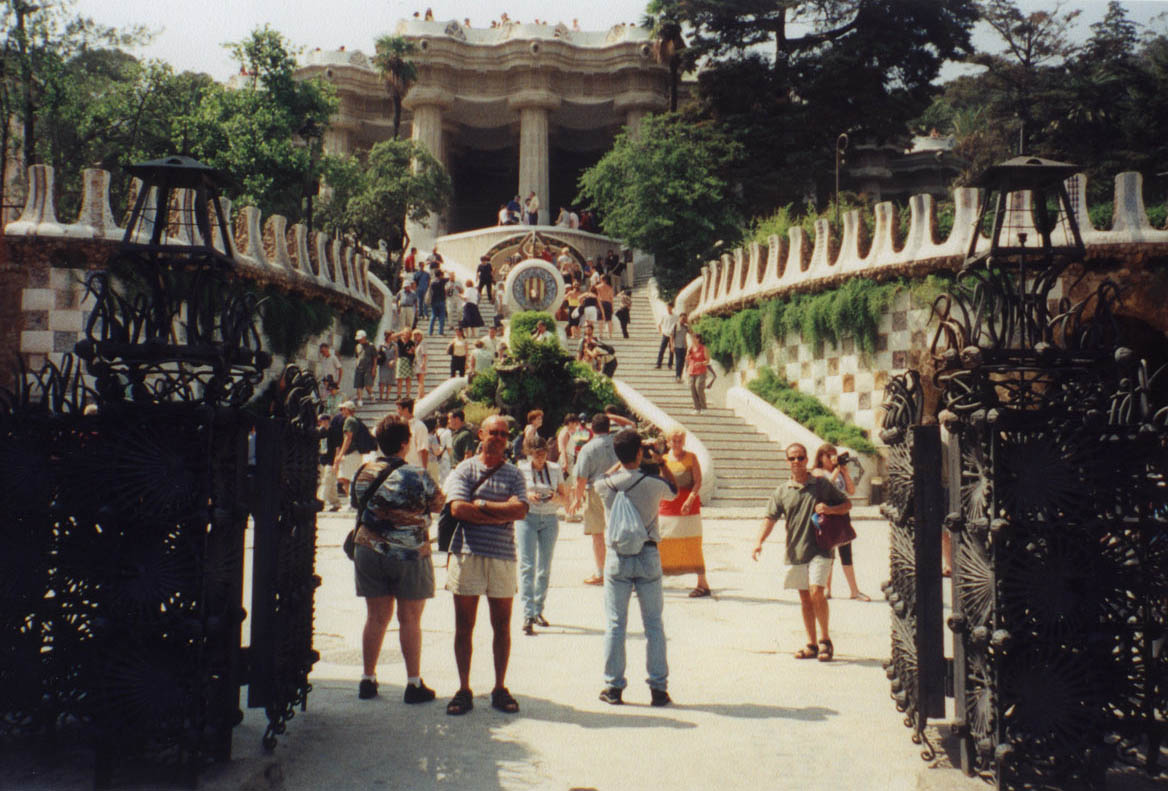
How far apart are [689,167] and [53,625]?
3110cm

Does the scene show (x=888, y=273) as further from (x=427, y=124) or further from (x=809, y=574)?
(x=427, y=124)

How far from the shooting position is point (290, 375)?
5566 mm

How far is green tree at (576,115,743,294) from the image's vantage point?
3381 centimetres

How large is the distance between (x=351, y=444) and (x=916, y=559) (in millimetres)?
10311

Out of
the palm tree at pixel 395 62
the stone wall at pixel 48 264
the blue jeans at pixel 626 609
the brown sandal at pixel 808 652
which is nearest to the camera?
the blue jeans at pixel 626 609

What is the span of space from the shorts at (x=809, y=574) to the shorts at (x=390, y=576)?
260 centimetres

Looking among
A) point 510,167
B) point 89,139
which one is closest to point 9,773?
point 89,139

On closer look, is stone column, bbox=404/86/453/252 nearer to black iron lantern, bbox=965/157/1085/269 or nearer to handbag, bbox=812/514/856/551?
handbag, bbox=812/514/856/551

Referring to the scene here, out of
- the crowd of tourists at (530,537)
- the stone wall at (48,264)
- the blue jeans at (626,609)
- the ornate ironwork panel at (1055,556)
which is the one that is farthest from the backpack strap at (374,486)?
the stone wall at (48,264)

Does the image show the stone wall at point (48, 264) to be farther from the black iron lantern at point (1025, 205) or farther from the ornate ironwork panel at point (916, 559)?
the black iron lantern at point (1025, 205)

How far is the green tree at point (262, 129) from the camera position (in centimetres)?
3066

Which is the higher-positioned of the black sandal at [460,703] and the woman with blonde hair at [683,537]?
the woman with blonde hair at [683,537]

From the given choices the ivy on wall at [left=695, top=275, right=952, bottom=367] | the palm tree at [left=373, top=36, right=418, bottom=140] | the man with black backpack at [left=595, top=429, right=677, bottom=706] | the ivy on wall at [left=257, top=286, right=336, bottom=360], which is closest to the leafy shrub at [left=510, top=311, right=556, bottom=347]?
the ivy on wall at [left=257, top=286, right=336, bottom=360]

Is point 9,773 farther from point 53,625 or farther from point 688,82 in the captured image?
point 688,82
